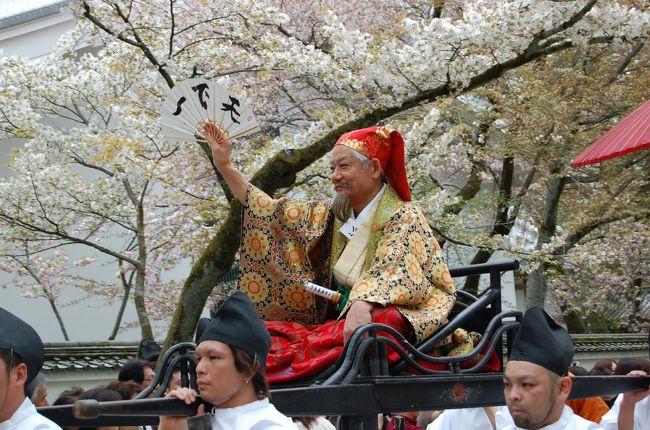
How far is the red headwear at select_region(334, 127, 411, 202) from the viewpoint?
5289 millimetres

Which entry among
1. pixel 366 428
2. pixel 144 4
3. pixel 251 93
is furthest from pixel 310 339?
pixel 251 93

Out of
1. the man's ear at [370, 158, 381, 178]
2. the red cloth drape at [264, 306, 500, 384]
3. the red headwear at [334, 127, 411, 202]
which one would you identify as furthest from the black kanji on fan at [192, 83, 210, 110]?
the red cloth drape at [264, 306, 500, 384]

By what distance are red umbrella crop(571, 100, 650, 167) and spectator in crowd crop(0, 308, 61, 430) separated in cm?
361

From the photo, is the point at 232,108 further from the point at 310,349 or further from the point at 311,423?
the point at 311,423

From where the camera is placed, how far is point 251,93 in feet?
41.1

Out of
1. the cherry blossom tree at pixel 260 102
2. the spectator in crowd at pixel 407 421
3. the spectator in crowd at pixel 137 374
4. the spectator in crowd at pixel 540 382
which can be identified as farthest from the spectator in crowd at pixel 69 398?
the spectator in crowd at pixel 540 382

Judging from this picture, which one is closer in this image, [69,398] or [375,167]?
[375,167]

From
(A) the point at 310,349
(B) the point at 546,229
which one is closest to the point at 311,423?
(A) the point at 310,349

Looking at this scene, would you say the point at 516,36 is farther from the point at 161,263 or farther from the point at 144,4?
the point at 161,263

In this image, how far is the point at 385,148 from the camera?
5398 millimetres

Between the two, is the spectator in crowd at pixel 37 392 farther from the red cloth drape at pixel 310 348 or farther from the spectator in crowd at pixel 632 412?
the spectator in crowd at pixel 632 412

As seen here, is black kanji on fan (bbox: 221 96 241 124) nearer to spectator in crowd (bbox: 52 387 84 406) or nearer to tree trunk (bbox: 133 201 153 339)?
spectator in crowd (bbox: 52 387 84 406)

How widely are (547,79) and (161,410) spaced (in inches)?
442

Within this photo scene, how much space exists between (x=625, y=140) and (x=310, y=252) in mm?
Answer: 1985
